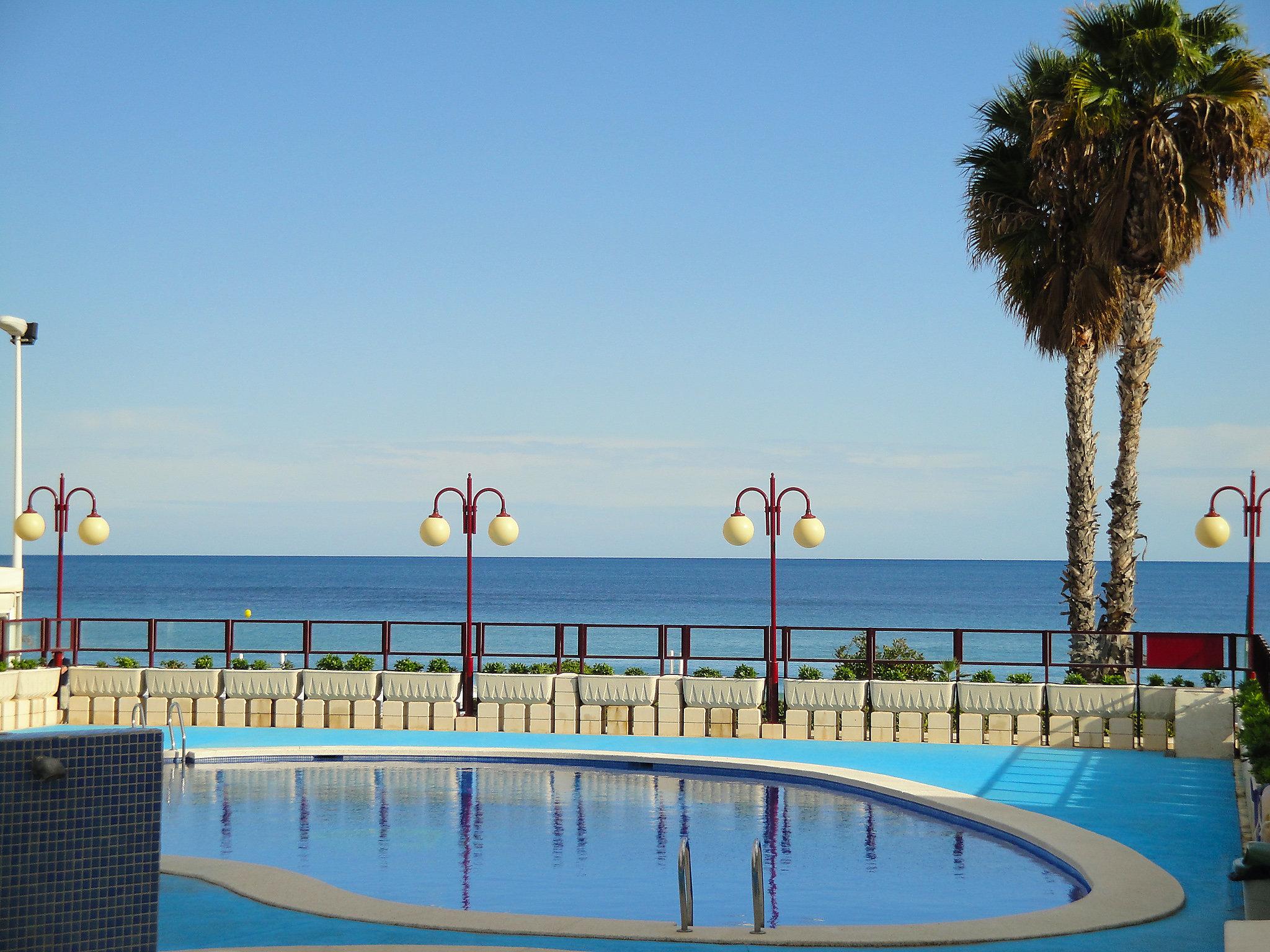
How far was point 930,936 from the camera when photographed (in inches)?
308

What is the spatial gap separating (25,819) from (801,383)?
78.3 metres

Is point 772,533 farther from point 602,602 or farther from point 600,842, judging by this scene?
point 602,602

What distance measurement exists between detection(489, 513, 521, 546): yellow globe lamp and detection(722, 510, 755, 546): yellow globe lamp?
291 centimetres

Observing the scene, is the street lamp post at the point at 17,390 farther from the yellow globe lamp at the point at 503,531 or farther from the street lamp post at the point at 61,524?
the yellow globe lamp at the point at 503,531

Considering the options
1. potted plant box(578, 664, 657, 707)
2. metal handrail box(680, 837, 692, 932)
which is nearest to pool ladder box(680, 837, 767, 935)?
metal handrail box(680, 837, 692, 932)

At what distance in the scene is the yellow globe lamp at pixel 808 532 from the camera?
17.2 metres

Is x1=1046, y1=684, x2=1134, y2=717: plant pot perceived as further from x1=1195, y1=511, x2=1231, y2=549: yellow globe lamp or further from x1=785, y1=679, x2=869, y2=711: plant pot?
x1=785, y1=679, x2=869, y2=711: plant pot

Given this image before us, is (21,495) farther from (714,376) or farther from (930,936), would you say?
(714,376)

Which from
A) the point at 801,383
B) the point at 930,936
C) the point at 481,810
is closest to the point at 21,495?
the point at 481,810

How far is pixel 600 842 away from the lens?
37.4ft

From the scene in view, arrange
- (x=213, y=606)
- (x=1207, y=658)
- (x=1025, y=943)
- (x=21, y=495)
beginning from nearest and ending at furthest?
(x=1025, y=943) → (x=1207, y=658) → (x=21, y=495) → (x=213, y=606)

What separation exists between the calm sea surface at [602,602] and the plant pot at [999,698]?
31360 millimetres

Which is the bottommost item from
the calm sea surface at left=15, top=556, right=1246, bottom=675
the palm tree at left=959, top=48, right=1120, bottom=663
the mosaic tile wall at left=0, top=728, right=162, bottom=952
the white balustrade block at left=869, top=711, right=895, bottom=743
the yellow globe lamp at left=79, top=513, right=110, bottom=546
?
the calm sea surface at left=15, top=556, right=1246, bottom=675

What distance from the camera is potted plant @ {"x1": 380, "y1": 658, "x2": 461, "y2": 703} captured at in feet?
58.1
